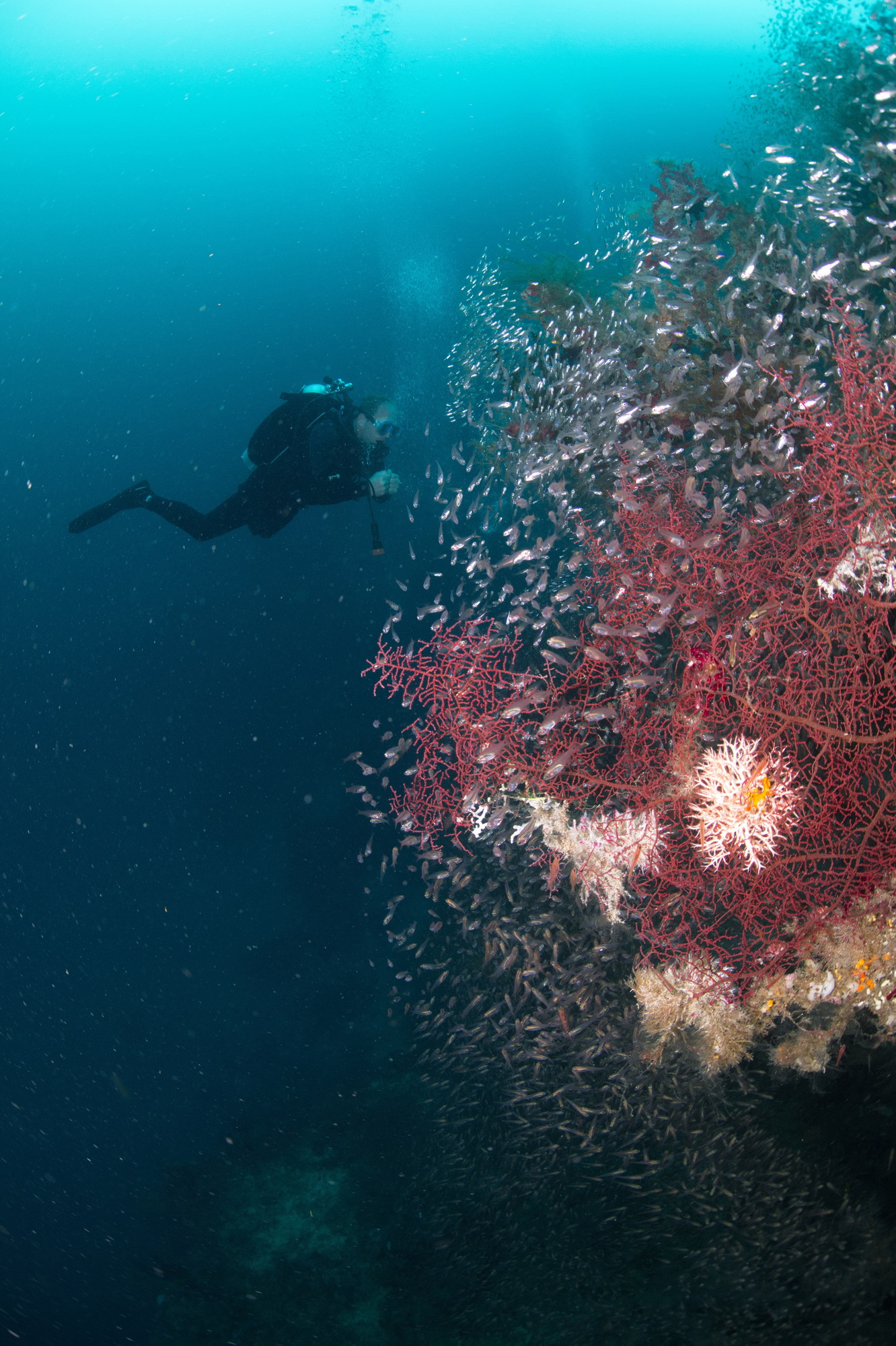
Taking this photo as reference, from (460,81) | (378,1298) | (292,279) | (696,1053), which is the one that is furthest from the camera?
(292,279)

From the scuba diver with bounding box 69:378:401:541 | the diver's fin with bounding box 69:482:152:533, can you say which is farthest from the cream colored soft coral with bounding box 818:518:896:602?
the diver's fin with bounding box 69:482:152:533

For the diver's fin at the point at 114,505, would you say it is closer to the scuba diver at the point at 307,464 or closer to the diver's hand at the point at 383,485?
the scuba diver at the point at 307,464

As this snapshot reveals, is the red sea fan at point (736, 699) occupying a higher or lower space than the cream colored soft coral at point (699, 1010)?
higher

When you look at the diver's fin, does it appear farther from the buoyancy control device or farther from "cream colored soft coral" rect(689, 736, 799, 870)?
"cream colored soft coral" rect(689, 736, 799, 870)

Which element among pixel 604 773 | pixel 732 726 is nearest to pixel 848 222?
pixel 732 726

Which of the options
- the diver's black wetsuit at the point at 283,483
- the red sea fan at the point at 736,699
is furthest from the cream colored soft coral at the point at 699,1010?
the diver's black wetsuit at the point at 283,483

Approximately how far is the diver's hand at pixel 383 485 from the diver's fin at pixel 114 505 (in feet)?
11.7

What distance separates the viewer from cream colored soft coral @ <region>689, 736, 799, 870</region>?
327 cm

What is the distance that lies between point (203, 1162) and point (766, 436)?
1035 cm

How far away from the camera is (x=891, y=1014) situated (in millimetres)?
3436

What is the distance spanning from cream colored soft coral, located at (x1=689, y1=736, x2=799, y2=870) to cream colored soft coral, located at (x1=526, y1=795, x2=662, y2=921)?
66cm

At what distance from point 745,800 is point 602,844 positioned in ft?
4.32

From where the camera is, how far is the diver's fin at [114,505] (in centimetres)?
781

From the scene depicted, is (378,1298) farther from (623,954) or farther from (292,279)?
(292,279)
